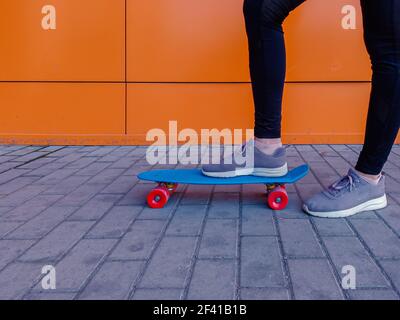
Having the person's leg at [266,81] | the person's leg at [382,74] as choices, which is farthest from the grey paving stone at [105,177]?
the person's leg at [382,74]

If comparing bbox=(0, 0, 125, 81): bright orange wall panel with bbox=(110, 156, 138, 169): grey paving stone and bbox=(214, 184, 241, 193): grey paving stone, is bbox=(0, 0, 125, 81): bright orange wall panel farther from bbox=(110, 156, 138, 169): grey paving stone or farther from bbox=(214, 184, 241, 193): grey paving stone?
bbox=(214, 184, 241, 193): grey paving stone

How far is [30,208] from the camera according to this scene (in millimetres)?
2203

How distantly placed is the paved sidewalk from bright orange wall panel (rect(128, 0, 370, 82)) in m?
1.56

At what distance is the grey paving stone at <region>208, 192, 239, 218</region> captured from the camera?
209 cm

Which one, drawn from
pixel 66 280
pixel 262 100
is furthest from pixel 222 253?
pixel 262 100

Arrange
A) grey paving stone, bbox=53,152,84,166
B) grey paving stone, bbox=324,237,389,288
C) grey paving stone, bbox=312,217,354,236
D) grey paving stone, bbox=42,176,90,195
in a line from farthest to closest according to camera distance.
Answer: grey paving stone, bbox=53,152,84,166 < grey paving stone, bbox=42,176,90,195 < grey paving stone, bbox=312,217,354,236 < grey paving stone, bbox=324,237,389,288

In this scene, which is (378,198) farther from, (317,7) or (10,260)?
(317,7)

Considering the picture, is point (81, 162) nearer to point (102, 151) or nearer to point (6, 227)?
point (102, 151)

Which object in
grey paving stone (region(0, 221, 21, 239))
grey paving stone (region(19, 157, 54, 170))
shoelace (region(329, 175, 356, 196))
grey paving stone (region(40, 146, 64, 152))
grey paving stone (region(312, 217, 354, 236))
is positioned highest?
shoelace (region(329, 175, 356, 196))

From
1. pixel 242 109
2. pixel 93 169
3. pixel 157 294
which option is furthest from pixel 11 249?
pixel 242 109

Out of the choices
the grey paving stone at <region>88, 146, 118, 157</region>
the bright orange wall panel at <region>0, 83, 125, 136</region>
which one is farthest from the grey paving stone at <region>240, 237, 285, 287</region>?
the bright orange wall panel at <region>0, 83, 125, 136</region>

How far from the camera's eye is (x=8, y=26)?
4.01 m

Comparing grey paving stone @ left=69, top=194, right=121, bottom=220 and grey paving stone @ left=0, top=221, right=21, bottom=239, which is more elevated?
grey paving stone @ left=69, top=194, right=121, bottom=220

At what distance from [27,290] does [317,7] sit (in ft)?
11.5
